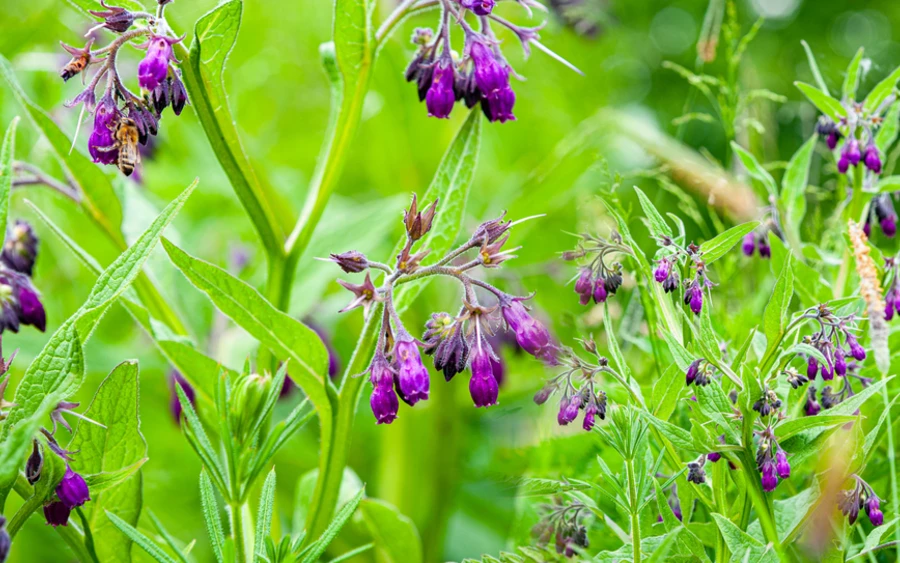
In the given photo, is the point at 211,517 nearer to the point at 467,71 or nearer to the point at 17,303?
the point at 17,303

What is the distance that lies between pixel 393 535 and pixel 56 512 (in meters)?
0.59

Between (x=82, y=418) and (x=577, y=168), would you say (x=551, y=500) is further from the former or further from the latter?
(x=577, y=168)

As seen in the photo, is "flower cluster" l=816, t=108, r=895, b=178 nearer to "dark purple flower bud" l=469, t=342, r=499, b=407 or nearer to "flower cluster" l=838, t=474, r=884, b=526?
"flower cluster" l=838, t=474, r=884, b=526

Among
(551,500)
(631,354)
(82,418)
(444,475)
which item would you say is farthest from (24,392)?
(444,475)

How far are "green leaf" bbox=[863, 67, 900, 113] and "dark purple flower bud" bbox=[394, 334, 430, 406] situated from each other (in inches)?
26.3

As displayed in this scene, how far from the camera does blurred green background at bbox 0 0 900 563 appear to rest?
5.16ft

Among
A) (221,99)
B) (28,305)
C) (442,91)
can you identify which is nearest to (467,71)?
(442,91)

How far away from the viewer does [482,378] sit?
0.87m

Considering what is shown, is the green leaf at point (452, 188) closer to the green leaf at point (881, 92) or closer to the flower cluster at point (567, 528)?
the flower cluster at point (567, 528)

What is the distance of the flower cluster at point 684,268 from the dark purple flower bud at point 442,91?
0.35 metres

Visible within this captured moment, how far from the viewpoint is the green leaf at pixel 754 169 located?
118 cm

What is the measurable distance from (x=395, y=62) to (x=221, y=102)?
1.20 metres

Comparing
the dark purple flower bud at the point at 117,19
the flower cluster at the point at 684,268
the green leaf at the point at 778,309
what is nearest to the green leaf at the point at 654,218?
the flower cluster at the point at 684,268

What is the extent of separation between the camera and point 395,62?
7.12 feet
